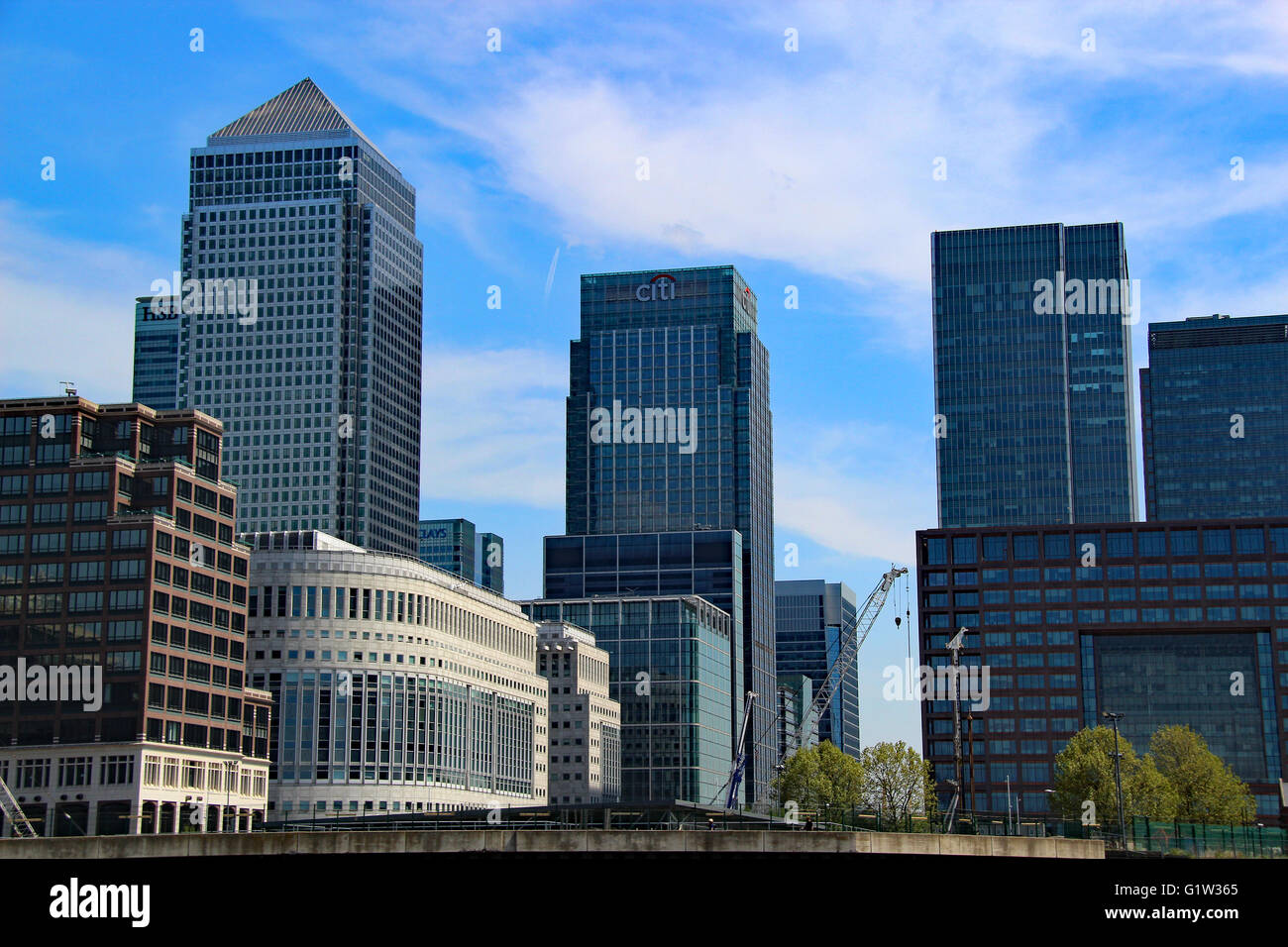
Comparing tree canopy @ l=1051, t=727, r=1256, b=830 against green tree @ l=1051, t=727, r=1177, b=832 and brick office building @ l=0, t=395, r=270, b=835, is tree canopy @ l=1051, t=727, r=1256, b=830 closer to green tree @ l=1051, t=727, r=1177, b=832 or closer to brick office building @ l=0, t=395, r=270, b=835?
green tree @ l=1051, t=727, r=1177, b=832

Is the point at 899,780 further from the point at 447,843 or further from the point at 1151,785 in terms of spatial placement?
the point at 447,843

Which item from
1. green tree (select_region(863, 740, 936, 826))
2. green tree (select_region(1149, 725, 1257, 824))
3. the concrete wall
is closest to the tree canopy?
green tree (select_region(1149, 725, 1257, 824))

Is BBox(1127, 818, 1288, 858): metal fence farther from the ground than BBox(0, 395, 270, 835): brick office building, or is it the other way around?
BBox(0, 395, 270, 835): brick office building

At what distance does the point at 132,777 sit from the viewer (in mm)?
163500

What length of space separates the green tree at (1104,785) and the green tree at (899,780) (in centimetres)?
1494

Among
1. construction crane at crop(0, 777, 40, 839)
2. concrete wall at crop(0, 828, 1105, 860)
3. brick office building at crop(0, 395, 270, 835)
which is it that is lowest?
construction crane at crop(0, 777, 40, 839)

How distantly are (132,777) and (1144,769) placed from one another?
105505 millimetres

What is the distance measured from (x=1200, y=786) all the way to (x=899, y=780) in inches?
1297

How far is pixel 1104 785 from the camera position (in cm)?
18012

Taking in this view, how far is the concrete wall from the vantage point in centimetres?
7306

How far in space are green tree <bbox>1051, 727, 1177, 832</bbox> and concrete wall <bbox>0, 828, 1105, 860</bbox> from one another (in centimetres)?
10529

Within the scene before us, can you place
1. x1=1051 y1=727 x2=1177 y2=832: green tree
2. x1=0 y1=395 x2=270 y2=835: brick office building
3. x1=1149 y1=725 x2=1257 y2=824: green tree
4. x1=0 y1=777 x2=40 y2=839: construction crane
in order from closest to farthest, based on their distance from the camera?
x1=0 y1=777 x2=40 y2=839: construction crane → x1=0 y1=395 x2=270 y2=835: brick office building → x1=1051 y1=727 x2=1177 y2=832: green tree → x1=1149 y1=725 x2=1257 y2=824: green tree

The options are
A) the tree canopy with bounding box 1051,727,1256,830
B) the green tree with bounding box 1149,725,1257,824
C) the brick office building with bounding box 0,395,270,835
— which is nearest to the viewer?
the brick office building with bounding box 0,395,270,835
